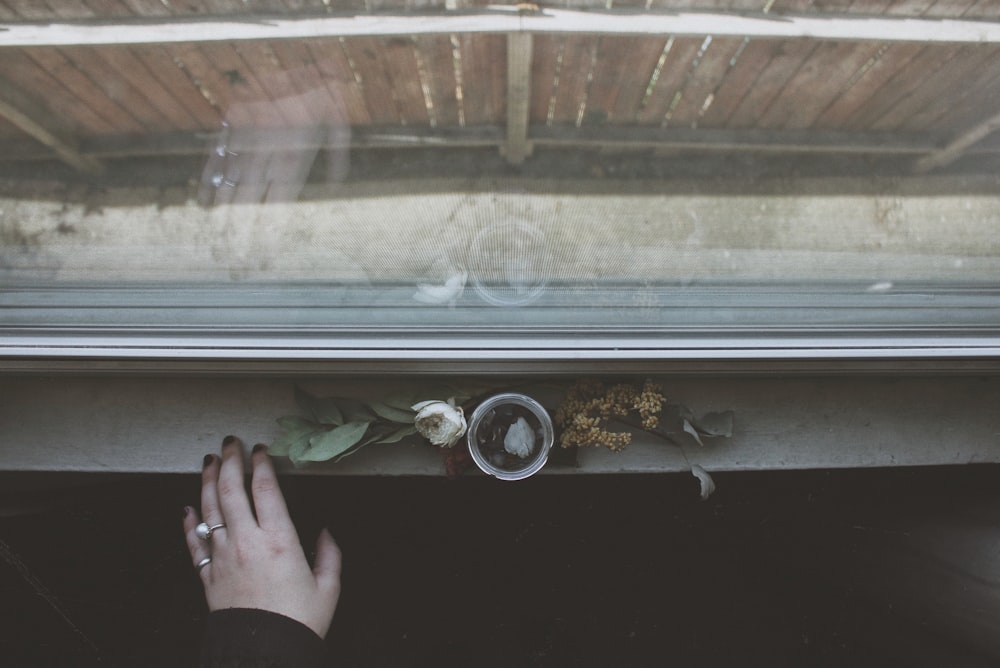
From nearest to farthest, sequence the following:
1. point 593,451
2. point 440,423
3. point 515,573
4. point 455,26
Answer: point 455,26, point 440,423, point 593,451, point 515,573

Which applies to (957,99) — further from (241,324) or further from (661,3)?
(241,324)

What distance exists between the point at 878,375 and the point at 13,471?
131cm

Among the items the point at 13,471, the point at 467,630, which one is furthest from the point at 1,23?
the point at 467,630

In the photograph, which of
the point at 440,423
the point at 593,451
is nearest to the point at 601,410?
the point at 593,451

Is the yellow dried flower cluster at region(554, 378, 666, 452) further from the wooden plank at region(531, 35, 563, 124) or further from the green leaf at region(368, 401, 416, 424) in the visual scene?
the wooden plank at region(531, 35, 563, 124)

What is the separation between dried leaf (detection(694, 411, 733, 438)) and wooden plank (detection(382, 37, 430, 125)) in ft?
1.87

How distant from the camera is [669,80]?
790 millimetres

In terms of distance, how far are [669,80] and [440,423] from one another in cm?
52

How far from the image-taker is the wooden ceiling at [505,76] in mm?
745

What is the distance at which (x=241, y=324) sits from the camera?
90 cm

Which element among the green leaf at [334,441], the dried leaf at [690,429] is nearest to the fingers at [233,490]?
the green leaf at [334,441]

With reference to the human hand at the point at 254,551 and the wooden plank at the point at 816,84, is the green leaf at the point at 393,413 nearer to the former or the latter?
the human hand at the point at 254,551

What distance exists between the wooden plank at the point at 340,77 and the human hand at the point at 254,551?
50cm

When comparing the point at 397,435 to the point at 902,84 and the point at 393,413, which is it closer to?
the point at 393,413
